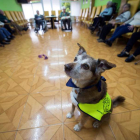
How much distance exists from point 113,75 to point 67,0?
14.0m

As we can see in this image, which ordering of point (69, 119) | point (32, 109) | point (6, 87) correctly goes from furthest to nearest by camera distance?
point (6, 87)
point (32, 109)
point (69, 119)

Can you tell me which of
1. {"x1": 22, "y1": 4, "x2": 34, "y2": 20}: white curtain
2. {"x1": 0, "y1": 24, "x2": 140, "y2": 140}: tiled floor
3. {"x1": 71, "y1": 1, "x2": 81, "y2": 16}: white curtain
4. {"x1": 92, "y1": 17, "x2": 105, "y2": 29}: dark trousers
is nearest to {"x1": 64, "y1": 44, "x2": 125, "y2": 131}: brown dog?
{"x1": 0, "y1": 24, "x2": 140, "y2": 140}: tiled floor

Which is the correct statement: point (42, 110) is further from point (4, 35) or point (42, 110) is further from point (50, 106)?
point (4, 35)

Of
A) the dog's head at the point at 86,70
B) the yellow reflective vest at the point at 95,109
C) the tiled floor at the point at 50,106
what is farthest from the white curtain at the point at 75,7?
the yellow reflective vest at the point at 95,109

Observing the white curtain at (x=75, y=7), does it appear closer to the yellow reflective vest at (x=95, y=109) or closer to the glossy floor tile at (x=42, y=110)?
the glossy floor tile at (x=42, y=110)

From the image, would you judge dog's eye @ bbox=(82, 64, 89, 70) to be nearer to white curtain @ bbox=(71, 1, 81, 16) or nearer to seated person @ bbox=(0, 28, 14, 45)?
seated person @ bbox=(0, 28, 14, 45)

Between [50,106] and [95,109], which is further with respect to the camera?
[50,106]

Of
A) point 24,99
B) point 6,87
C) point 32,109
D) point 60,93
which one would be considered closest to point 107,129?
point 60,93

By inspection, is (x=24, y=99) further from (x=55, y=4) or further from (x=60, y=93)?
(x=55, y=4)

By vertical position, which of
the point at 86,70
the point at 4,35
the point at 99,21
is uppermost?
the point at 86,70

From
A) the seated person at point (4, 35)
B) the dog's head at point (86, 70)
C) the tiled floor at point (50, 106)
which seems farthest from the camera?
the seated person at point (4, 35)

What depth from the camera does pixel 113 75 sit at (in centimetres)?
210

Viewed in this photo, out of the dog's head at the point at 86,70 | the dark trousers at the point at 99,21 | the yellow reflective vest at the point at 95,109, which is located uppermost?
the dog's head at the point at 86,70

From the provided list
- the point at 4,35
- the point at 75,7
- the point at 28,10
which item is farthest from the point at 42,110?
the point at 75,7
